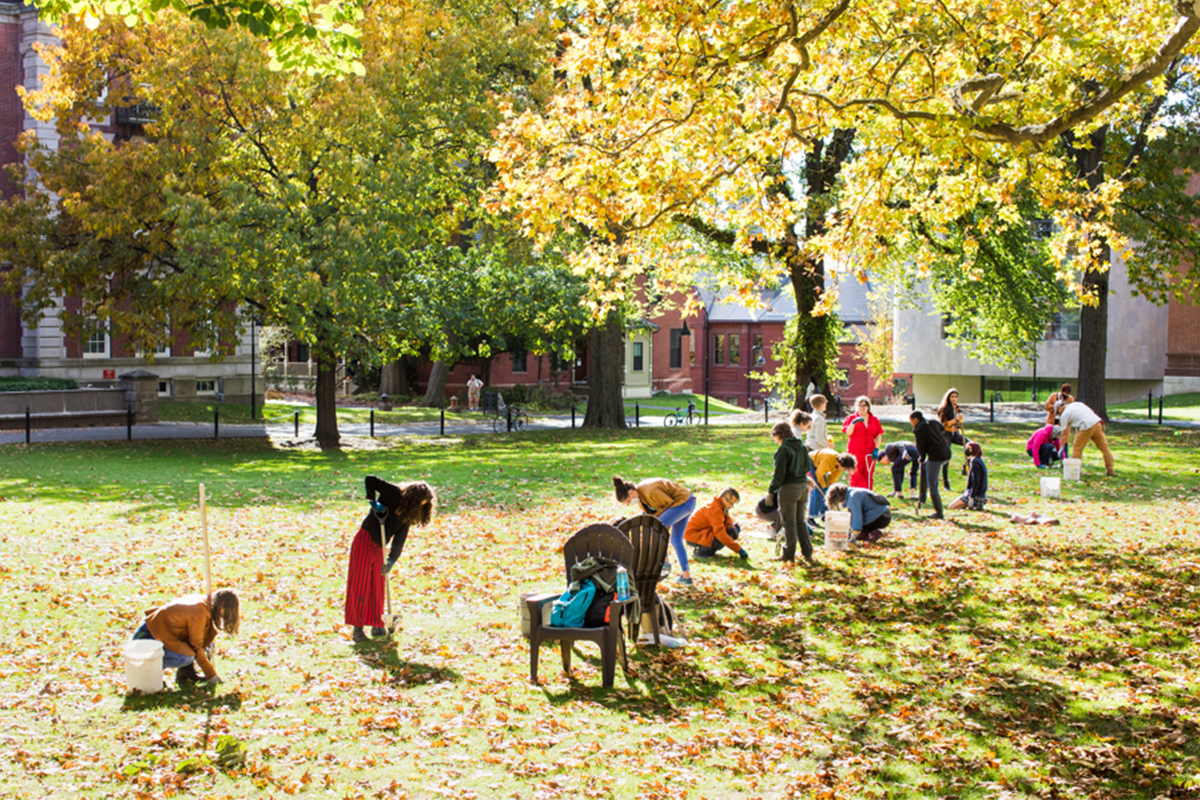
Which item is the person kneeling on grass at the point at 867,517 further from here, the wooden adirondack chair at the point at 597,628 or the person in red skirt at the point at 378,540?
the person in red skirt at the point at 378,540

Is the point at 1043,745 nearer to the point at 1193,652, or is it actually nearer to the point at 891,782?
the point at 891,782

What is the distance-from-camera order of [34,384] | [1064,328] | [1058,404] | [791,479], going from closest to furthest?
[791,479] → [1058,404] → [34,384] → [1064,328]

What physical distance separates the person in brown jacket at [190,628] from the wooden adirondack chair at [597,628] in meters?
2.09

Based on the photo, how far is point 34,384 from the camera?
32125 millimetres

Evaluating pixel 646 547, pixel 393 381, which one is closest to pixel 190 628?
pixel 646 547

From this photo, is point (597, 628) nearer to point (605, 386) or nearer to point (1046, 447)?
point (1046, 447)

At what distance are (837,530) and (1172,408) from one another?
107ft

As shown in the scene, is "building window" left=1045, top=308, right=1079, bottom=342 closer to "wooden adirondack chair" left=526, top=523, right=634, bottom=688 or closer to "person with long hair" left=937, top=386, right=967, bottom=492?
"person with long hair" left=937, top=386, right=967, bottom=492

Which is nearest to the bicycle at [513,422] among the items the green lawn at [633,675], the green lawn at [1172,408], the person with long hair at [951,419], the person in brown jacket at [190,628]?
the green lawn at [633,675]

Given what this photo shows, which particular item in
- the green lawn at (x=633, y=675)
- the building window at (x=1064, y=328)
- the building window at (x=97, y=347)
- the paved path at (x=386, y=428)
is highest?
the building window at (x=1064, y=328)

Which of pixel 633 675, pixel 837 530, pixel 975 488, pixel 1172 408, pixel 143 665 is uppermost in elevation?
pixel 1172 408

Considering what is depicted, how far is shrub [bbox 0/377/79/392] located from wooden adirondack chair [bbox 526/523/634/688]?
29.4 m

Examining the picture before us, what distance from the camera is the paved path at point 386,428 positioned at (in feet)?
85.0

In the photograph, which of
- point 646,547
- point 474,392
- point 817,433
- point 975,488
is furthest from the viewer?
point 474,392
